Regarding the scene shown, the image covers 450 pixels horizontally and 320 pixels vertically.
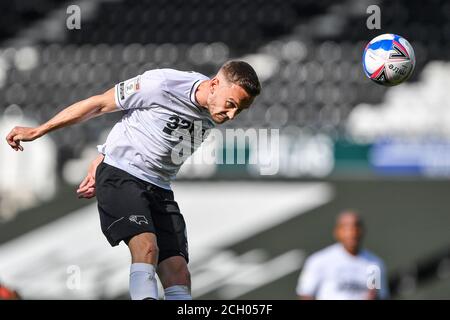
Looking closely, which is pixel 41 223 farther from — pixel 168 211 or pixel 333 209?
pixel 168 211

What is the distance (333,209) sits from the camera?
11617 millimetres

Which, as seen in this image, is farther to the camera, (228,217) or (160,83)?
(228,217)

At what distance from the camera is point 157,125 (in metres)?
6.12

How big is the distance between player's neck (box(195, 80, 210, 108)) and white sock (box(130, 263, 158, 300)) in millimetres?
1127

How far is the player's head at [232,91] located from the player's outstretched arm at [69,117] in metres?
0.69

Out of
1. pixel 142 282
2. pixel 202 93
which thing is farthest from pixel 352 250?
pixel 142 282

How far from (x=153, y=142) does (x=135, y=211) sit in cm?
51

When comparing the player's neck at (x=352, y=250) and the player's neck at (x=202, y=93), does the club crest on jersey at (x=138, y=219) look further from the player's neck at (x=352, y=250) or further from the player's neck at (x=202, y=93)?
the player's neck at (x=352, y=250)

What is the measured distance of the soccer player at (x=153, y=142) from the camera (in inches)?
230

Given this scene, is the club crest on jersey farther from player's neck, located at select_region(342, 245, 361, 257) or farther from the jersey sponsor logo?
player's neck, located at select_region(342, 245, 361, 257)

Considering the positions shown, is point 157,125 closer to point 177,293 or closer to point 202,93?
point 202,93

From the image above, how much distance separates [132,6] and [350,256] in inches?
257
